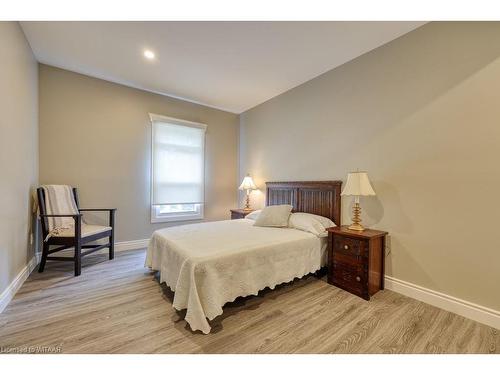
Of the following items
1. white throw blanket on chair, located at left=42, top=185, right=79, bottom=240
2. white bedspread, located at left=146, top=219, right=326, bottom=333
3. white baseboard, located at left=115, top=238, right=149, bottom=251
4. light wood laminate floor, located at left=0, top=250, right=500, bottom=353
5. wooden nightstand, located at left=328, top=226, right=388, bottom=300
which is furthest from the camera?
white baseboard, located at left=115, top=238, right=149, bottom=251

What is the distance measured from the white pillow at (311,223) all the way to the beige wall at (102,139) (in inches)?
97.0

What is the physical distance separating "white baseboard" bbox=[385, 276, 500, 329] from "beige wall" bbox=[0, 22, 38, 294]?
3.69m

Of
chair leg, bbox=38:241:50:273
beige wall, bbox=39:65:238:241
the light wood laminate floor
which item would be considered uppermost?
beige wall, bbox=39:65:238:241

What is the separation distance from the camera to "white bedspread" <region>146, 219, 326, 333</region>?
1601 mm

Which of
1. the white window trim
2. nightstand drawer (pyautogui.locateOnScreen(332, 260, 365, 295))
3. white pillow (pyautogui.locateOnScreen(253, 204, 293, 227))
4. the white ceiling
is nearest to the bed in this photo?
white pillow (pyautogui.locateOnScreen(253, 204, 293, 227))

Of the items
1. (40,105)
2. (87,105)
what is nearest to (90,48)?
(87,105)

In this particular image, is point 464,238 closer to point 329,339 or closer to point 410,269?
point 410,269

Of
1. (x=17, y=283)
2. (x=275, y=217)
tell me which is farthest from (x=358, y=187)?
(x=17, y=283)

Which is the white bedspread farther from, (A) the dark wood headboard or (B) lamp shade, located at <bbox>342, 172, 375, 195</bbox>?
(B) lamp shade, located at <bbox>342, 172, 375, 195</bbox>

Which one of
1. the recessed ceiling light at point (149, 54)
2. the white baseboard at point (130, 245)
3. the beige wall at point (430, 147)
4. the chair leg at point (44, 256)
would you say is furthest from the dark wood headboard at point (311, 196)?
the chair leg at point (44, 256)

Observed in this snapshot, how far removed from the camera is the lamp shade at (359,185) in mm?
2195

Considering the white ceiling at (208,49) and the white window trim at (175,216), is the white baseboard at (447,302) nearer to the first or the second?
the white ceiling at (208,49)

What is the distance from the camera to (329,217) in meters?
2.79
